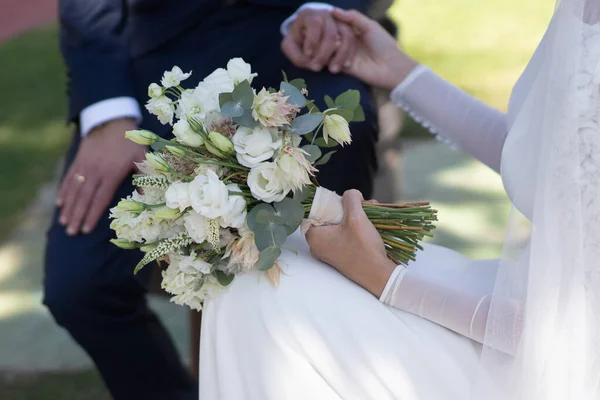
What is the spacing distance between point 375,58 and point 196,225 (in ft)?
2.95

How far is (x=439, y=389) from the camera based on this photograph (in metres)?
1.48

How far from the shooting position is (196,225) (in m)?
1.46

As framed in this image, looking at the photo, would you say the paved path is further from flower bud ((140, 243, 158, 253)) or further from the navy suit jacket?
flower bud ((140, 243, 158, 253))

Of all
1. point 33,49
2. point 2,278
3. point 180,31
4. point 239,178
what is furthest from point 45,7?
point 239,178

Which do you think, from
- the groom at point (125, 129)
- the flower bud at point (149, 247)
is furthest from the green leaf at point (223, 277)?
the groom at point (125, 129)

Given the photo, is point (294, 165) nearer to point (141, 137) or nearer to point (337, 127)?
point (337, 127)

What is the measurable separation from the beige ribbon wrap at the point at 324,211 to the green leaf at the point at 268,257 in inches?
5.2

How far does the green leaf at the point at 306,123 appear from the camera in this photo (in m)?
1.51

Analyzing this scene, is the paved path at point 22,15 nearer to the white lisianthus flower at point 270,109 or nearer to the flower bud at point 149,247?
the flower bud at point 149,247

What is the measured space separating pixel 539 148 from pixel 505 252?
206 mm

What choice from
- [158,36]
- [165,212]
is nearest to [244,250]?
[165,212]

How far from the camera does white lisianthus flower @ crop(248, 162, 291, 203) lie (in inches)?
57.0

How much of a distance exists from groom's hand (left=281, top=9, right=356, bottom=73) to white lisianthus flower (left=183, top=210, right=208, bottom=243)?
817 millimetres

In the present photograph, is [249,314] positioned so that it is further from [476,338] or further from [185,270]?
[476,338]
